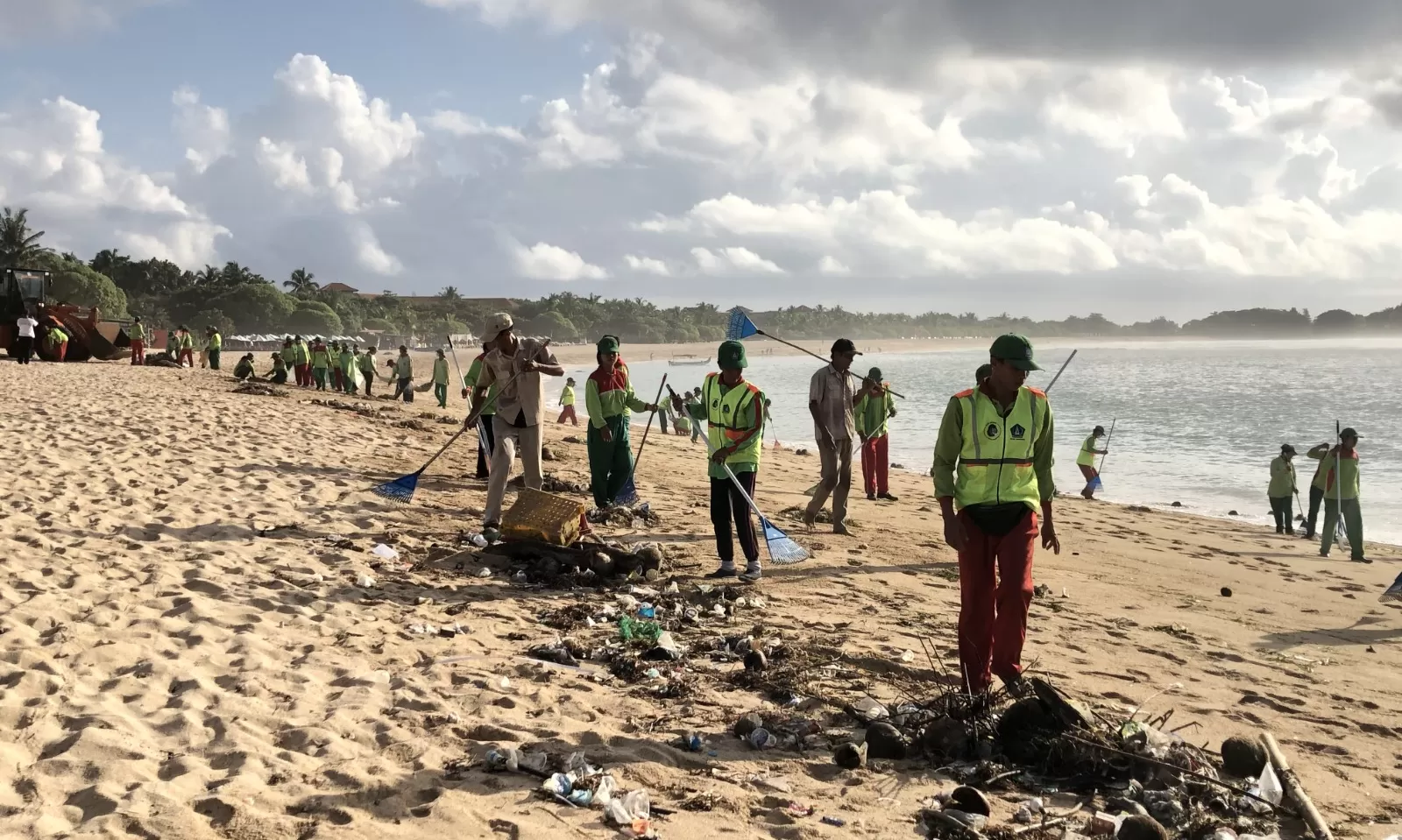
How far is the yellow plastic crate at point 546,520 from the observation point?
273 inches

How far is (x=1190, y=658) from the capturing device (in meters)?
5.87

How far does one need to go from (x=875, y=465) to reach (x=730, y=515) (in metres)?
5.79

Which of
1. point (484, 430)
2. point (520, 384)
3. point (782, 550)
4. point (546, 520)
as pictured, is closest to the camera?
Answer: point (546, 520)

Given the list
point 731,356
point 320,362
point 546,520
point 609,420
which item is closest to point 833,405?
point 609,420

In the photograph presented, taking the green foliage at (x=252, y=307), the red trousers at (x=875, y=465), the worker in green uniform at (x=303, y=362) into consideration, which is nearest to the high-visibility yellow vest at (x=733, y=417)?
→ the red trousers at (x=875, y=465)

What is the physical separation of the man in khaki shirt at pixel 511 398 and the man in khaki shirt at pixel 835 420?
8.71 feet

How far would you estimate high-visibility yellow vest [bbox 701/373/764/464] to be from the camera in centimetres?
685

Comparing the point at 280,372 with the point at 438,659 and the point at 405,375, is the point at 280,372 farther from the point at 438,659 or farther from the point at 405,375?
the point at 438,659

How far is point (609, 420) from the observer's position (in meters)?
8.98

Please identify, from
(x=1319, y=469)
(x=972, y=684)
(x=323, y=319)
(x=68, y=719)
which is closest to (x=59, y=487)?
(x=68, y=719)

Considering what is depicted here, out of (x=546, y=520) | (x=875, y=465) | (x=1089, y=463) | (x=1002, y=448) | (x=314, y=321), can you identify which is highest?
(x=314, y=321)

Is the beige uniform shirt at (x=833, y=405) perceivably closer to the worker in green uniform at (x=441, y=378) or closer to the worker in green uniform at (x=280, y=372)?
the worker in green uniform at (x=441, y=378)

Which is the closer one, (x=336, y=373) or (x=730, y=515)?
(x=730, y=515)

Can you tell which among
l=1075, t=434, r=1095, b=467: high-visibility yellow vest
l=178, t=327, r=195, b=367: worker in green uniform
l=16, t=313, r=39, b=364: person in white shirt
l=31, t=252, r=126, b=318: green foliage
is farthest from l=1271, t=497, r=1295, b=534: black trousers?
l=31, t=252, r=126, b=318: green foliage
